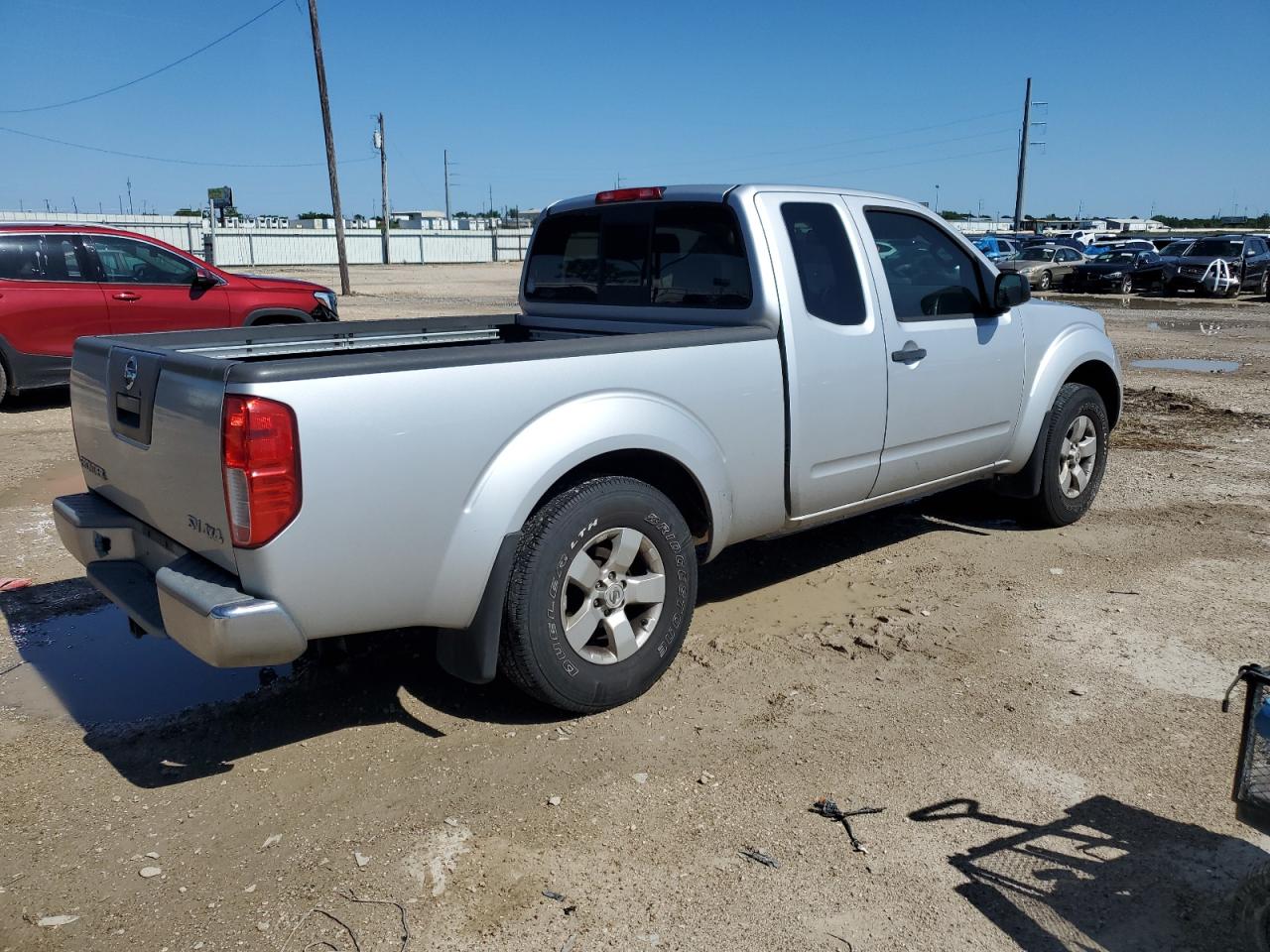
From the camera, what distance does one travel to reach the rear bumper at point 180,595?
300 cm

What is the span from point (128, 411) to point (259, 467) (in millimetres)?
951

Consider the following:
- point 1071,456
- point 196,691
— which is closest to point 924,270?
point 1071,456

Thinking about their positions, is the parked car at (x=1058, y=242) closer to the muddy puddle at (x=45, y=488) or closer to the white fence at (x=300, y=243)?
the white fence at (x=300, y=243)

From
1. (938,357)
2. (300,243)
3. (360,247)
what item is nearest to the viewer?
(938,357)

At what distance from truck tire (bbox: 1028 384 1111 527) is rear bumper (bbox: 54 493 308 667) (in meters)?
4.43

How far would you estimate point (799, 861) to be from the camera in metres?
3.00

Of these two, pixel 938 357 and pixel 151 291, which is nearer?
pixel 938 357

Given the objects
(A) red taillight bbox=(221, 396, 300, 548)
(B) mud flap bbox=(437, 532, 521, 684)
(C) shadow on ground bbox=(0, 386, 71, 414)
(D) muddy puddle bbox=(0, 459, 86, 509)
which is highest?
(A) red taillight bbox=(221, 396, 300, 548)

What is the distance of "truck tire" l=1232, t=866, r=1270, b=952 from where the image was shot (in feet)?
8.00

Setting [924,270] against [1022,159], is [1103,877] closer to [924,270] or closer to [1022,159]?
[924,270]

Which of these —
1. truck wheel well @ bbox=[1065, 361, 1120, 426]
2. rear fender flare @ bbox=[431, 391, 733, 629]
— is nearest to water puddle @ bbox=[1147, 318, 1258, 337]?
truck wheel well @ bbox=[1065, 361, 1120, 426]

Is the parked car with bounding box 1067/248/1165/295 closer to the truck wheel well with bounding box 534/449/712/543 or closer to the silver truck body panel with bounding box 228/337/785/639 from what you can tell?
the truck wheel well with bounding box 534/449/712/543

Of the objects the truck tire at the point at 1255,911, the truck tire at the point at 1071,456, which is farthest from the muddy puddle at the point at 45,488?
the truck tire at the point at 1255,911

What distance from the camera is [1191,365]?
14.3 meters
